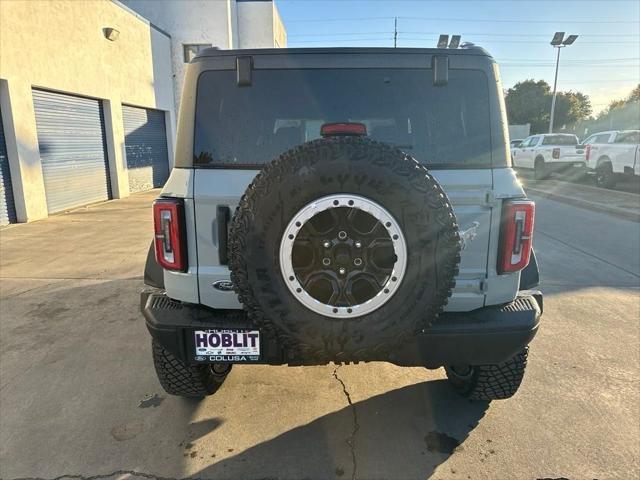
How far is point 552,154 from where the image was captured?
57.4 feet

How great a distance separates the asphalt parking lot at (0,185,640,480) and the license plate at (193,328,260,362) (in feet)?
2.13

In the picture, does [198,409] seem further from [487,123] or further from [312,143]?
[487,123]

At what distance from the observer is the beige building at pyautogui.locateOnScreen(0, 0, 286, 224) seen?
899 cm

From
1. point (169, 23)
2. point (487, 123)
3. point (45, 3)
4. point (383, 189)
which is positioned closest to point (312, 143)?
point (383, 189)

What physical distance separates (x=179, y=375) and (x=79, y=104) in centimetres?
1126

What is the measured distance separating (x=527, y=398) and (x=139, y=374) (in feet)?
9.17

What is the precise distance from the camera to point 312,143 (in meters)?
1.94

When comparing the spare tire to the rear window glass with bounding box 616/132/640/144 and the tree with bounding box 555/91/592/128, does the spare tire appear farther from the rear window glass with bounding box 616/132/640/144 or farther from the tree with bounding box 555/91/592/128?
the tree with bounding box 555/91/592/128

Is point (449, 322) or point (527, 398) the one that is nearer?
point (449, 322)

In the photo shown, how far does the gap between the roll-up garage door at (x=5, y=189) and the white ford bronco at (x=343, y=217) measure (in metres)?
8.45

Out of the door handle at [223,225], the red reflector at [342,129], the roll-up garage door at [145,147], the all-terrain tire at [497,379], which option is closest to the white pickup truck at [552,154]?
the roll-up garage door at [145,147]

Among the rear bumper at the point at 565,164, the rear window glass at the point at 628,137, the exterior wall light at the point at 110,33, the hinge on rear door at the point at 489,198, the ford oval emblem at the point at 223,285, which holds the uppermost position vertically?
the exterior wall light at the point at 110,33

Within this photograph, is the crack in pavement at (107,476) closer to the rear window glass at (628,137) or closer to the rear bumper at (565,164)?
the rear window glass at (628,137)

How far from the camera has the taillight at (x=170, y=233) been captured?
2193mm
